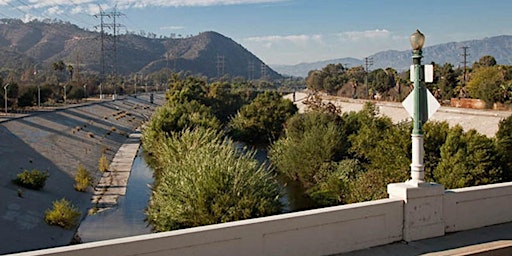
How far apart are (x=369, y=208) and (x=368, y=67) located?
103393mm

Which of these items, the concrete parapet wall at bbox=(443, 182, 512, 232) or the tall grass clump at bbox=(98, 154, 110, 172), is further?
the tall grass clump at bbox=(98, 154, 110, 172)

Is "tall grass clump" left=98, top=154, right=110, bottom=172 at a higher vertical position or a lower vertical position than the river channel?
higher

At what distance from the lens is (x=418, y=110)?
29.6ft

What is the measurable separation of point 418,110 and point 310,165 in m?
23.0

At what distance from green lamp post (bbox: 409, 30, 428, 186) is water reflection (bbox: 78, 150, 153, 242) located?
53.3 feet

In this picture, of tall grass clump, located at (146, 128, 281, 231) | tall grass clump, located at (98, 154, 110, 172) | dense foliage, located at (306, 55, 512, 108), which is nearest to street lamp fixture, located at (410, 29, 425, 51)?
tall grass clump, located at (146, 128, 281, 231)

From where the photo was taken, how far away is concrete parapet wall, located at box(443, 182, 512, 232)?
923 cm

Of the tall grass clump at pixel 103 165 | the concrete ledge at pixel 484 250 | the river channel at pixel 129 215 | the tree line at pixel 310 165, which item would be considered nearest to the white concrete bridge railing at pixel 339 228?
the concrete ledge at pixel 484 250

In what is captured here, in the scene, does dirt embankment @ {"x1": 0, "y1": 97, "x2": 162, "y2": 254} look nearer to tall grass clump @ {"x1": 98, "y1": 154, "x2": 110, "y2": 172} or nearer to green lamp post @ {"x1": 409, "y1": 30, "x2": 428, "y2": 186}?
tall grass clump @ {"x1": 98, "y1": 154, "x2": 110, "y2": 172}

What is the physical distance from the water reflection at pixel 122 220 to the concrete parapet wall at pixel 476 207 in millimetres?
16187

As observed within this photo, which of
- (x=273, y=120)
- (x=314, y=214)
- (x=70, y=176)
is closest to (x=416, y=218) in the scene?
(x=314, y=214)

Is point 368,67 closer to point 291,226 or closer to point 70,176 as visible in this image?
point 70,176

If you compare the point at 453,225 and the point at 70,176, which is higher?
the point at 453,225

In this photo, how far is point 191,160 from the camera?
19.9 m
